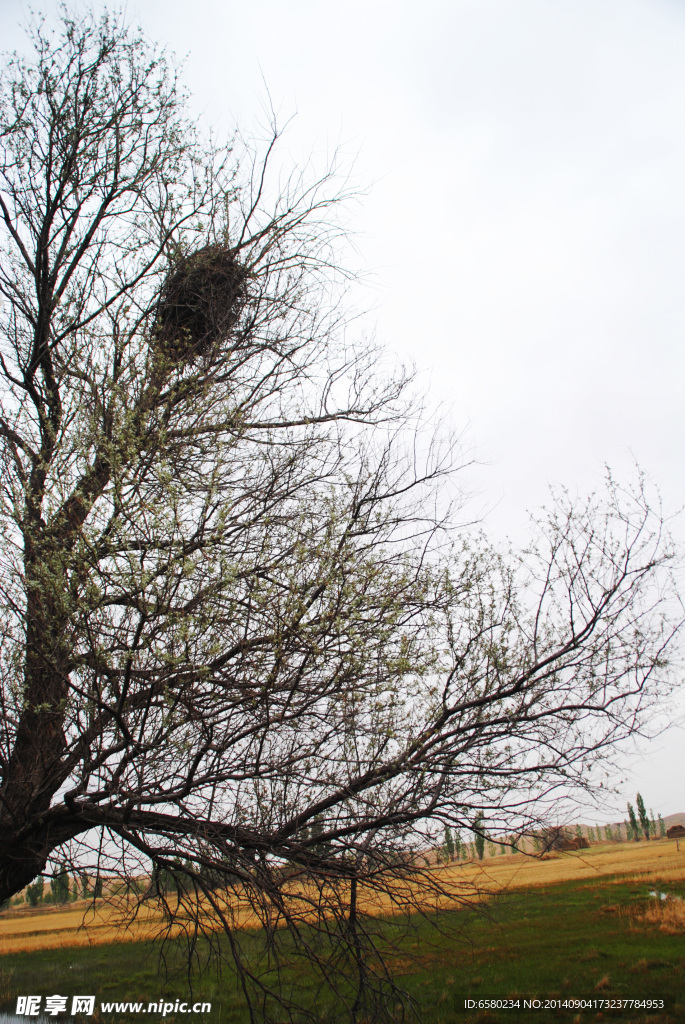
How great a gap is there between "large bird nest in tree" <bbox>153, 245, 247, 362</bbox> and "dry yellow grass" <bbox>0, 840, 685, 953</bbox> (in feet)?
15.6

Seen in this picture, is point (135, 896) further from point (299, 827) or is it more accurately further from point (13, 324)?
point (13, 324)

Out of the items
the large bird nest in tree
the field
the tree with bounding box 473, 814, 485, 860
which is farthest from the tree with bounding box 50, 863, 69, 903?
the large bird nest in tree

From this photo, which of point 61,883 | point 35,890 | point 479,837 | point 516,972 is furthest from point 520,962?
point 61,883

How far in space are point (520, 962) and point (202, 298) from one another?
1272 cm

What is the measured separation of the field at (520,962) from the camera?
8.59 meters

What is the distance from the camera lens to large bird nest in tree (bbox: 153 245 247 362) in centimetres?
618

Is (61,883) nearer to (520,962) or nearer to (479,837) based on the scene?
(479,837)

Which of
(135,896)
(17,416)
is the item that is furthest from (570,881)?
(17,416)

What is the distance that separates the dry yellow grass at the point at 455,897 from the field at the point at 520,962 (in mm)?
63

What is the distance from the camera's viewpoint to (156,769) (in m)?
3.20

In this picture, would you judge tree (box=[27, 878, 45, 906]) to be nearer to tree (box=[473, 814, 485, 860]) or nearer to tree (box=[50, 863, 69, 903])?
tree (box=[50, 863, 69, 903])

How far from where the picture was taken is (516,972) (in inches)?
423

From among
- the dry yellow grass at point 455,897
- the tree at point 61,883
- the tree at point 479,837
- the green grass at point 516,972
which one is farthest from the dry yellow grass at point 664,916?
the tree at point 61,883

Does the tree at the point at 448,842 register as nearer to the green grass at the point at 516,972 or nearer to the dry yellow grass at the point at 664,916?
the green grass at the point at 516,972
